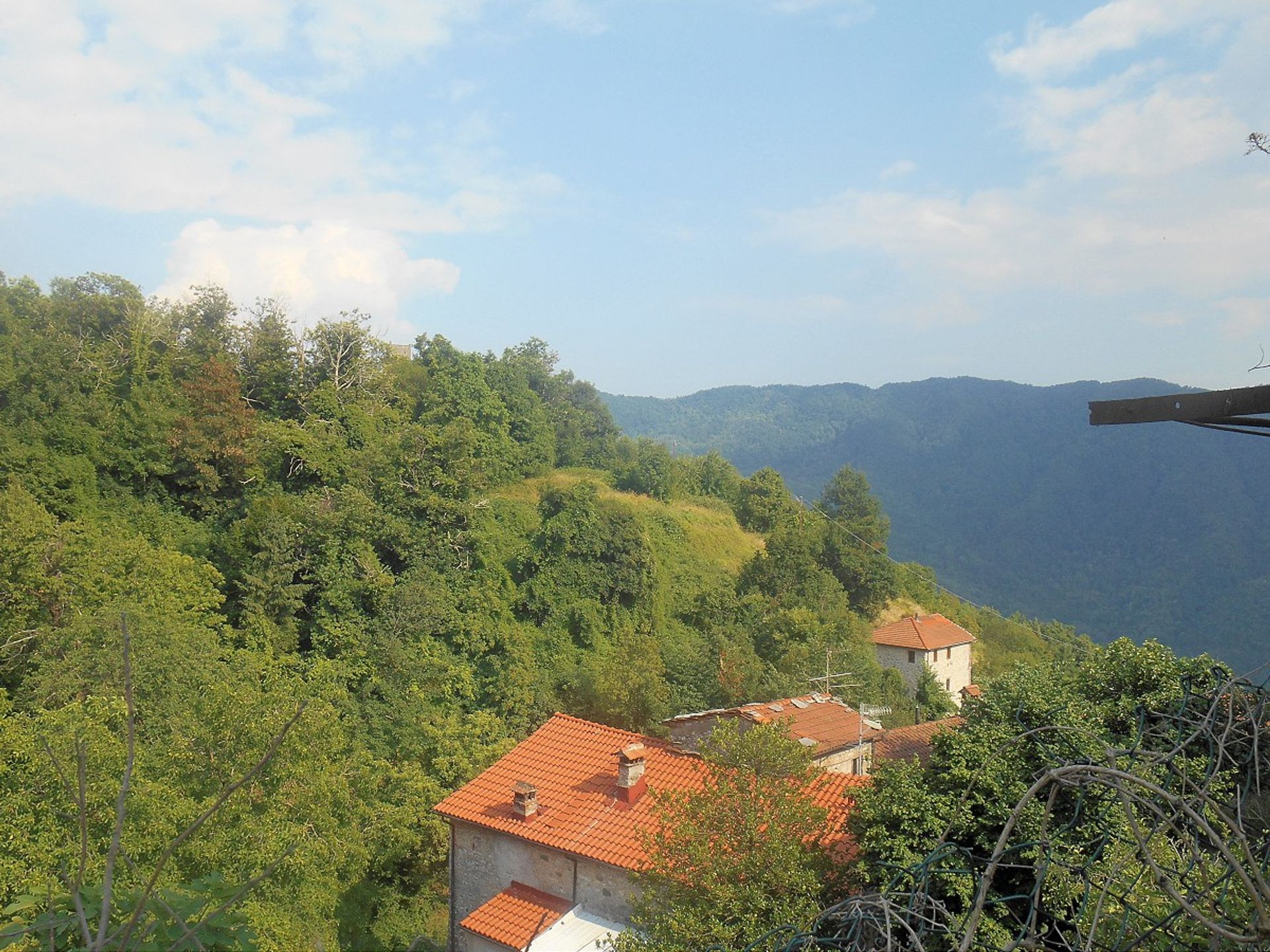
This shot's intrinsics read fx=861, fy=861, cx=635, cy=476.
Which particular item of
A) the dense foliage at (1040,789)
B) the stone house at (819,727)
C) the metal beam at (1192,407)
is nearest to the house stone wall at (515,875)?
the dense foliage at (1040,789)

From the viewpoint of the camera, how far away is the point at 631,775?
43.2 feet

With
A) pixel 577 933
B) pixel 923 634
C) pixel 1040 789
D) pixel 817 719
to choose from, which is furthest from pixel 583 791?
pixel 923 634

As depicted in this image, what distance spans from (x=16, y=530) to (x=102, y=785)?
9027 millimetres

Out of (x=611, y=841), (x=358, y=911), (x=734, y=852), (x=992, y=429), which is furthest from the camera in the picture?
(x=992, y=429)

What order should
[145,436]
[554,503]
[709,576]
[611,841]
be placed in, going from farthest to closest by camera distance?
1. [709,576]
2. [554,503]
3. [145,436]
4. [611,841]

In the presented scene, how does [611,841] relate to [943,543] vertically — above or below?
above

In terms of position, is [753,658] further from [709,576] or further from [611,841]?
[611,841]

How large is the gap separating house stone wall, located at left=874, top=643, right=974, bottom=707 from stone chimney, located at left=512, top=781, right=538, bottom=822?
18039mm

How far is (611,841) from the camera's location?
1210cm

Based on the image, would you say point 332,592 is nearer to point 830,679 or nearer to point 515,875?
point 515,875

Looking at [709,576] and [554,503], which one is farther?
[709,576]

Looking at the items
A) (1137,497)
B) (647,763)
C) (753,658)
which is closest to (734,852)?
(647,763)

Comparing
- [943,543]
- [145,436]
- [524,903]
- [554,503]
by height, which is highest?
[145,436]

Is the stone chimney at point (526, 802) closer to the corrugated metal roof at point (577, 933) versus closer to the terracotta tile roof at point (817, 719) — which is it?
the corrugated metal roof at point (577, 933)
